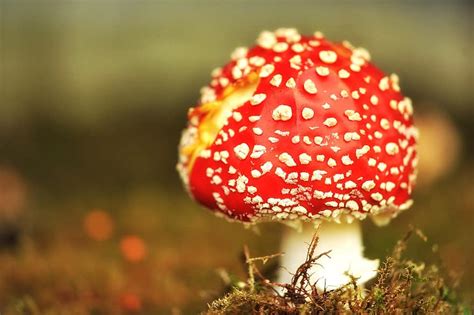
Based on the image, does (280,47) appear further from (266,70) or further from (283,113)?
(283,113)

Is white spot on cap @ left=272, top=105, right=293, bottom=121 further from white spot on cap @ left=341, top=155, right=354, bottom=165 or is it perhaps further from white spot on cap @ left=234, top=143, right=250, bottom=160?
white spot on cap @ left=341, top=155, right=354, bottom=165

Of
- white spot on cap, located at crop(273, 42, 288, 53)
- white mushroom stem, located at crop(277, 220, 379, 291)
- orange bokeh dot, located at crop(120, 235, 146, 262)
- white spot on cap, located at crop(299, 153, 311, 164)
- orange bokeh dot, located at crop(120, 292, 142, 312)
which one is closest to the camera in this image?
white spot on cap, located at crop(299, 153, 311, 164)

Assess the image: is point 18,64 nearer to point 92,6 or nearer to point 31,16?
point 31,16

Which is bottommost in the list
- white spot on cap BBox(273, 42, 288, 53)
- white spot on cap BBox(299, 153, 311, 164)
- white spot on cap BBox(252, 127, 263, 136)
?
white spot on cap BBox(299, 153, 311, 164)

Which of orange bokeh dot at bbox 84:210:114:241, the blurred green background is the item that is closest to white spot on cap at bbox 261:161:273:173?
the blurred green background

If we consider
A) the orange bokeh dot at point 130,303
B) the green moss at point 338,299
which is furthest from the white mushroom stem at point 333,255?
the orange bokeh dot at point 130,303

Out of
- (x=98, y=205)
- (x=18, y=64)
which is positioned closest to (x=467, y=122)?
(x=98, y=205)

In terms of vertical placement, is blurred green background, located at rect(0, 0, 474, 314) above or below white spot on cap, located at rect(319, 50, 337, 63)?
below

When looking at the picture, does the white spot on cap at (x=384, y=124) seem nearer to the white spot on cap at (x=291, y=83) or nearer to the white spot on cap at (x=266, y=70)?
the white spot on cap at (x=291, y=83)
